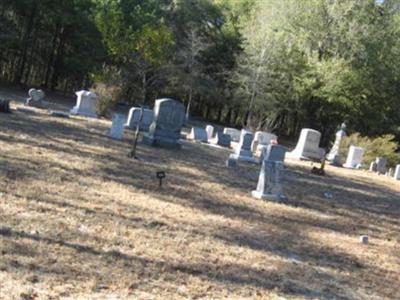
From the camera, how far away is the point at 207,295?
500cm

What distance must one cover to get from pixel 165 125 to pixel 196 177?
14.8 feet

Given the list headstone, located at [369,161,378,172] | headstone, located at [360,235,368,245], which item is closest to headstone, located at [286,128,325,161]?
headstone, located at [369,161,378,172]

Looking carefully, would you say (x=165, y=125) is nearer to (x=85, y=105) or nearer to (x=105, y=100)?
(x=85, y=105)

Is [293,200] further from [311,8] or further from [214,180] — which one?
[311,8]

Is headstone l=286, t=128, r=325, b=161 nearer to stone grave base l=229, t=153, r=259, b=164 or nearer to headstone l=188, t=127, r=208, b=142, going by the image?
headstone l=188, t=127, r=208, b=142

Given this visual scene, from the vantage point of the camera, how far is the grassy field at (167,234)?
5.04m

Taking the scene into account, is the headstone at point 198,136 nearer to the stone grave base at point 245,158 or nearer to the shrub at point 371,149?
the stone grave base at point 245,158

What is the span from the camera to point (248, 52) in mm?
36375

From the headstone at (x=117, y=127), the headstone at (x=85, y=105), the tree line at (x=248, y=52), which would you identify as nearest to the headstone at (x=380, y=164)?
the tree line at (x=248, y=52)

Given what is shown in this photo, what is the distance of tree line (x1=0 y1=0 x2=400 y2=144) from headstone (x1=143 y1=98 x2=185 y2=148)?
48.9ft

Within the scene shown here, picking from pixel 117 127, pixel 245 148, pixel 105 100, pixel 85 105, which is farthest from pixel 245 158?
pixel 105 100

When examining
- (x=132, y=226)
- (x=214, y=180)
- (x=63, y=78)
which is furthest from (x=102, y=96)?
(x=63, y=78)

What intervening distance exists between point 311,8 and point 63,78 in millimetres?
20645

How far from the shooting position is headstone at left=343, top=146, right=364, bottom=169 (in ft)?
76.5
